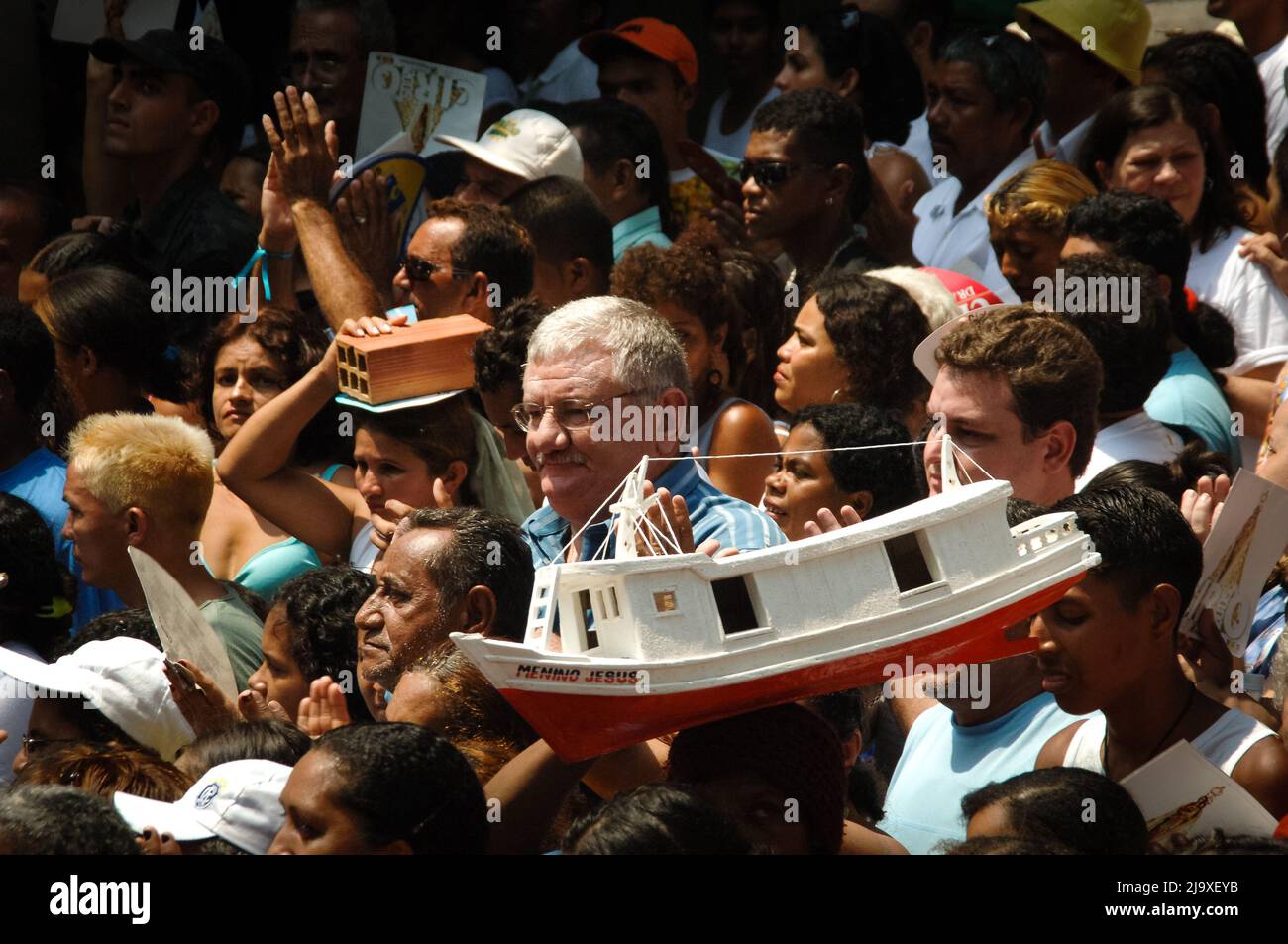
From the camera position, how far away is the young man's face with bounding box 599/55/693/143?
29.6 feet

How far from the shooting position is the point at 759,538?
15.2 ft

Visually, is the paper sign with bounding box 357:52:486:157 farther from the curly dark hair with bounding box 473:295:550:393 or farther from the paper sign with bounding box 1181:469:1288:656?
the paper sign with bounding box 1181:469:1288:656

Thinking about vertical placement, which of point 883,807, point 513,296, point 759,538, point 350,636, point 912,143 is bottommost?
point 883,807

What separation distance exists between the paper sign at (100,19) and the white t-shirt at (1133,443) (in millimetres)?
5650

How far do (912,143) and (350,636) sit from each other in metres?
4.74

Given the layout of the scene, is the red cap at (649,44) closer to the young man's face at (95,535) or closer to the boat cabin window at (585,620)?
the young man's face at (95,535)

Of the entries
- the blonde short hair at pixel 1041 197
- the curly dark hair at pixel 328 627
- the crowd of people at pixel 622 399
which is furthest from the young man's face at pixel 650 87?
the curly dark hair at pixel 328 627

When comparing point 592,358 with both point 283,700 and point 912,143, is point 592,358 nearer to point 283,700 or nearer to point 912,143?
point 283,700

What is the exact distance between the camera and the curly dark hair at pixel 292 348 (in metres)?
7.07

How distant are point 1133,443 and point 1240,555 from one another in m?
1.47

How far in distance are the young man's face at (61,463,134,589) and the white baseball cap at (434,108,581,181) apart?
8.12 feet

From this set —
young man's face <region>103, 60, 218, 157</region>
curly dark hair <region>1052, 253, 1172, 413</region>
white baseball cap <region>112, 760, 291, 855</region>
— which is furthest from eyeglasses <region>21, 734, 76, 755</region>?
young man's face <region>103, 60, 218, 157</region>

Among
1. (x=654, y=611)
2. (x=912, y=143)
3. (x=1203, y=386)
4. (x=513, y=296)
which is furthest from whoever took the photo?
(x=912, y=143)

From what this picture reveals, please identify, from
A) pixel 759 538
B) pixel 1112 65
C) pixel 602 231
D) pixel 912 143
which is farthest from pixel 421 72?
pixel 759 538
